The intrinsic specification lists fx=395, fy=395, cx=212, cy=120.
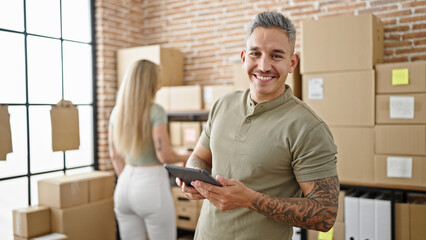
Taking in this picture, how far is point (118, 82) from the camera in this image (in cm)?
434

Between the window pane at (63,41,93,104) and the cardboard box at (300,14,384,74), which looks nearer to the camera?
the cardboard box at (300,14,384,74)

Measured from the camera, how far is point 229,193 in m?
1.28

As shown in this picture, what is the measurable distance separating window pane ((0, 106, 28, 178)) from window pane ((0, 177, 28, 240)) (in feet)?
0.29

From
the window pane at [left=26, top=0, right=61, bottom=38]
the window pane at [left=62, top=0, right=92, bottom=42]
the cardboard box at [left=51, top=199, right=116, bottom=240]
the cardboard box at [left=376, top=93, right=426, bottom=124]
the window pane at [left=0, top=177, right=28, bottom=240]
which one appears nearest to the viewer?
the cardboard box at [left=376, top=93, right=426, bottom=124]

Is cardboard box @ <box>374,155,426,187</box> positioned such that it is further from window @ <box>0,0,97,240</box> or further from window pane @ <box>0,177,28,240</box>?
window pane @ <box>0,177,28,240</box>

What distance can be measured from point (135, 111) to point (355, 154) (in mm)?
1698

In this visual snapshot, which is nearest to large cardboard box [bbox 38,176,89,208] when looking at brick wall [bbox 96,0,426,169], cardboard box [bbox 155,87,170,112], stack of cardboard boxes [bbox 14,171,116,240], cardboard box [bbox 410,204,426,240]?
stack of cardboard boxes [bbox 14,171,116,240]

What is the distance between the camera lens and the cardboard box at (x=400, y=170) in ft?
9.26

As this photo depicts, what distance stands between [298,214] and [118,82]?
3386mm

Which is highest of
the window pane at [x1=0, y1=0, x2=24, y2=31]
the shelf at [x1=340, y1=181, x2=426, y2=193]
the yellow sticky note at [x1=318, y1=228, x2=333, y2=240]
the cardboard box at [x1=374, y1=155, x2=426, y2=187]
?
the window pane at [x1=0, y1=0, x2=24, y2=31]

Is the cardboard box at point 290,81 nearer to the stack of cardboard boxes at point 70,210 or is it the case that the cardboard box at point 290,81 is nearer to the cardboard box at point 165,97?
the cardboard box at point 165,97

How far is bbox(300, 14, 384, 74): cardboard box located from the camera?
296 centimetres

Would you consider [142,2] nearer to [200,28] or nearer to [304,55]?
[200,28]

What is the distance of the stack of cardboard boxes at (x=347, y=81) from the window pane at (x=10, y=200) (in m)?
2.53
